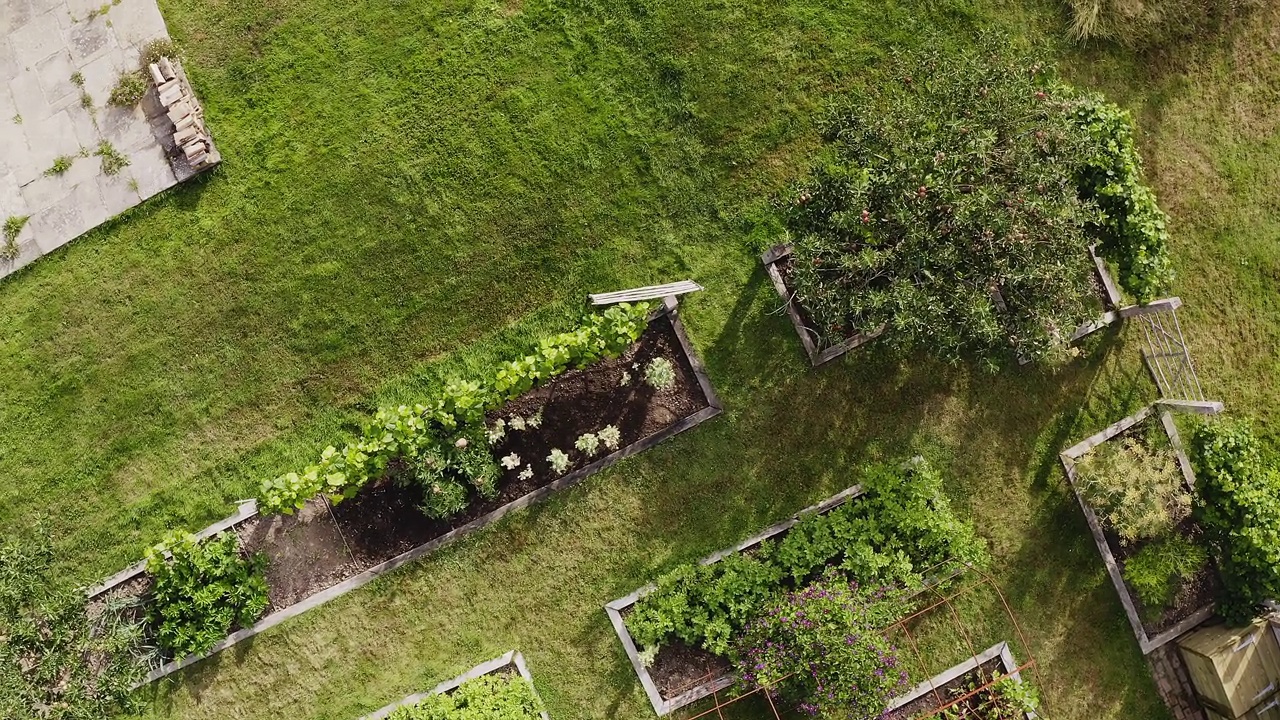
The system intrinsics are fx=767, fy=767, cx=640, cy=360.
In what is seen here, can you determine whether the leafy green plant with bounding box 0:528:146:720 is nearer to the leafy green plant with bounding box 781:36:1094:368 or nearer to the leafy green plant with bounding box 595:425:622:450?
the leafy green plant with bounding box 595:425:622:450

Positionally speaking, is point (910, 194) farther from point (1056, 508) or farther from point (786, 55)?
point (1056, 508)

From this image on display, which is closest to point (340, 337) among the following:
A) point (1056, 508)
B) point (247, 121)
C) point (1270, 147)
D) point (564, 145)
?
point (247, 121)

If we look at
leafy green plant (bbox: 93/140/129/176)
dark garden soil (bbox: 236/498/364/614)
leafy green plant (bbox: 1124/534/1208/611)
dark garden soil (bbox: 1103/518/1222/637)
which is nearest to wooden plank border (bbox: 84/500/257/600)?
dark garden soil (bbox: 236/498/364/614)

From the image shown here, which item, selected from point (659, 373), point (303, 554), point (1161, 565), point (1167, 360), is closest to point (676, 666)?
point (659, 373)

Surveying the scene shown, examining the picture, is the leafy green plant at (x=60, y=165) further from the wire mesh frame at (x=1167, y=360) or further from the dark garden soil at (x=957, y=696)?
the wire mesh frame at (x=1167, y=360)

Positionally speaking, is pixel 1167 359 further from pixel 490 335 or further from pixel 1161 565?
pixel 490 335

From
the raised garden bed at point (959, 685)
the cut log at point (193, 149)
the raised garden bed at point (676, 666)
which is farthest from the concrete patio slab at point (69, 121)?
the raised garden bed at point (959, 685)
